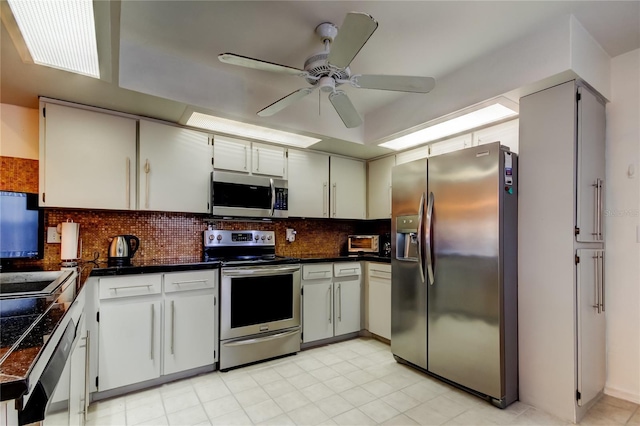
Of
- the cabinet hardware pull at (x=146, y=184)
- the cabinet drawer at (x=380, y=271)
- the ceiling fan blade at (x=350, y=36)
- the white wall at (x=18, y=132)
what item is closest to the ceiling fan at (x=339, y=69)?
the ceiling fan blade at (x=350, y=36)

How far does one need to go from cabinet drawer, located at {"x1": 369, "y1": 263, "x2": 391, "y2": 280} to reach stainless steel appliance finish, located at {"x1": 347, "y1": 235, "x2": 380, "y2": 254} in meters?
0.36

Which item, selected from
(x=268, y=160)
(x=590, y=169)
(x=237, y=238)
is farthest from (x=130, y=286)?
(x=590, y=169)

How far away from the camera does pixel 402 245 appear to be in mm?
2898

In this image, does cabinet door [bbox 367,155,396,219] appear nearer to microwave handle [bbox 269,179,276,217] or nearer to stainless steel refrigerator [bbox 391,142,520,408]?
stainless steel refrigerator [bbox 391,142,520,408]

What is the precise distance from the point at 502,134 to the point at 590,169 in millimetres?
717

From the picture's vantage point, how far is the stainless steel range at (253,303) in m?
2.73

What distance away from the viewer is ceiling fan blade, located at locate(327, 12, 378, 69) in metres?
1.36

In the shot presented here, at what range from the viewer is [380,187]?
3.90 m

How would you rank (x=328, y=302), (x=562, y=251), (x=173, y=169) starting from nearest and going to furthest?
(x=562, y=251) → (x=173, y=169) → (x=328, y=302)

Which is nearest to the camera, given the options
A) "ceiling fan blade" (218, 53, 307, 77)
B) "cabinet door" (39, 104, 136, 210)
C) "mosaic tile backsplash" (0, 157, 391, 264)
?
"ceiling fan blade" (218, 53, 307, 77)

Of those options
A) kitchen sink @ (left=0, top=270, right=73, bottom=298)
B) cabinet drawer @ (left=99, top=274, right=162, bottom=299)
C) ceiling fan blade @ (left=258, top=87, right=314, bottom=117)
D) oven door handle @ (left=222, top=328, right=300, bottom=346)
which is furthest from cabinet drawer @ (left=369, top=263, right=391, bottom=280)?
kitchen sink @ (left=0, top=270, right=73, bottom=298)

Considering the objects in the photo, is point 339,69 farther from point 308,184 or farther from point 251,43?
point 308,184

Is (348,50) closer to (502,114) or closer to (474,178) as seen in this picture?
(474,178)

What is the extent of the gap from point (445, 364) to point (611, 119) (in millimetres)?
2228
